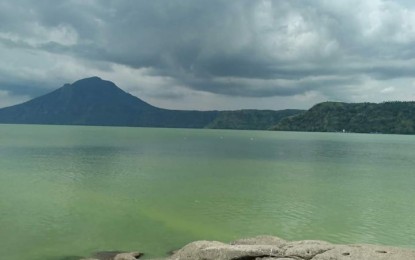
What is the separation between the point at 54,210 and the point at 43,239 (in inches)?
416

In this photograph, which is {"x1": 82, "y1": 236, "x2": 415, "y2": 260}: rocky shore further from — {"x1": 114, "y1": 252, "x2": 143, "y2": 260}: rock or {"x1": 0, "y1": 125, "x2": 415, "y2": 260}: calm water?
{"x1": 0, "y1": 125, "x2": 415, "y2": 260}: calm water

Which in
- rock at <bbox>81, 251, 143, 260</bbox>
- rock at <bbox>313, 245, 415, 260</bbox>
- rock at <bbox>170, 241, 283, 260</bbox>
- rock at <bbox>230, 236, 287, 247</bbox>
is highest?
rock at <bbox>313, 245, 415, 260</bbox>

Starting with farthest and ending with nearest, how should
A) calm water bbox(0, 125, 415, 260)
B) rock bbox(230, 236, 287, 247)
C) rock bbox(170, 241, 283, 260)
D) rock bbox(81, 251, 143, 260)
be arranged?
calm water bbox(0, 125, 415, 260) → rock bbox(81, 251, 143, 260) → rock bbox(230, 236, 287, 247) → rock bbox(170, 241, 283, 260)

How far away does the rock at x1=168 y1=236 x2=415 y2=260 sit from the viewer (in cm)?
1827

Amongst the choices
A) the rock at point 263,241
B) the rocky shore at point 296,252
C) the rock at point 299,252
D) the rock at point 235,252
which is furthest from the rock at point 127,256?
the rock at point 263,241

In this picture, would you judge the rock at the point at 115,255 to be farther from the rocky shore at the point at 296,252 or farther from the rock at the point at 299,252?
the rock at the point at 299,252

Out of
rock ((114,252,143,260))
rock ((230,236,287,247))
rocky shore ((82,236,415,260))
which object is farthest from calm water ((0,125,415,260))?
rocky shore ((82,236,415,260))

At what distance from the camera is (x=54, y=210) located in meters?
41.7

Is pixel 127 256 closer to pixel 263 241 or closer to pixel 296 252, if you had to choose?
pixel 263 241

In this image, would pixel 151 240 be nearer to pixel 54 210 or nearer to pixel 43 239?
pixel 43 239

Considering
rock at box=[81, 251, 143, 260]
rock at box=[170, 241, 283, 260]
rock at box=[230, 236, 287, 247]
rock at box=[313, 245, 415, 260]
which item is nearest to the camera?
rock at box=[313, 245, 415, 260]

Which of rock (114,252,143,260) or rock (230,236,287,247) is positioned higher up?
rock (230,236,287,247)

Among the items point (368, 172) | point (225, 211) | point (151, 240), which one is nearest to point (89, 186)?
point (225, 211)

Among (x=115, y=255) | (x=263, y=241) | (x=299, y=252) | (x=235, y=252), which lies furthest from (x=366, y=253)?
(x=115, y=255)
